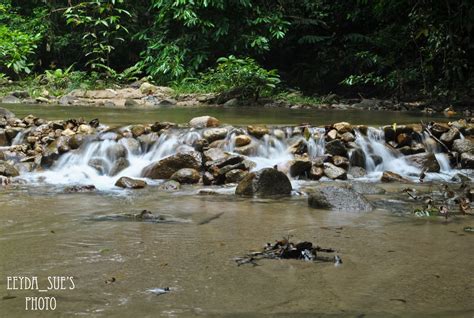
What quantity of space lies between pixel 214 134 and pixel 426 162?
2.37 meters

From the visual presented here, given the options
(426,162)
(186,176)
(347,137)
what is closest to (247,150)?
(186,176)

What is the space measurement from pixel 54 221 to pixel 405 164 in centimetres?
400

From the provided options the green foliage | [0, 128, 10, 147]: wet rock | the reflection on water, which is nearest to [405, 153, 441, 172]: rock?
the reflection on water

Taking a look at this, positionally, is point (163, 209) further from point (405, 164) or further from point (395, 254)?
point (405, 164)

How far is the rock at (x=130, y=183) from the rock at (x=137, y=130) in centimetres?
140

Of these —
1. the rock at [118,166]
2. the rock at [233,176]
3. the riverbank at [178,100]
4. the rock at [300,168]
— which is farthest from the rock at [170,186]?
the riverbank at [178,100]

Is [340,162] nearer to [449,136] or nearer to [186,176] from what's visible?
[449,136]

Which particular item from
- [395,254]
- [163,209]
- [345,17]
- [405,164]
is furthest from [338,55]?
[395,254]

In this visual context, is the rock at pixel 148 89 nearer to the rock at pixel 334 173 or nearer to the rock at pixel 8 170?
the rock at pixel 8 170

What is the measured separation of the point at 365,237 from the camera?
9.55 ft

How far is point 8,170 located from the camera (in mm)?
5281

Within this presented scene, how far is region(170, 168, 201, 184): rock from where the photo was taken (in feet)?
16.8

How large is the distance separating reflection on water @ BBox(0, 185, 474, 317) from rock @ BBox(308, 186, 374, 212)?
3.8 inches

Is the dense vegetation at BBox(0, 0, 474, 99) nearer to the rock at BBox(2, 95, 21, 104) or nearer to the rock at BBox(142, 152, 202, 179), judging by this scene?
the rock at BBox(2, 95, 21, 104)
